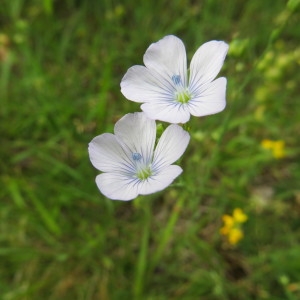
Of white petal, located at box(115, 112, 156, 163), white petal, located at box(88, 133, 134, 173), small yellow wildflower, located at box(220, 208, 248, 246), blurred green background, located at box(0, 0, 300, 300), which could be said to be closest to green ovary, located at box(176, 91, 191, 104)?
white petal, located at box(115, 112, 156, 163)

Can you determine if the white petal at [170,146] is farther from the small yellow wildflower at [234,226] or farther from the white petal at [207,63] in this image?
the small yellow wildflower at [234,226]

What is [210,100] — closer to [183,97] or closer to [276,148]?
[183,97]

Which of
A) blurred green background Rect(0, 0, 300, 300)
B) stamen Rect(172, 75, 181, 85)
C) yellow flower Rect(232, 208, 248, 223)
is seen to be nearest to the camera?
stamen Rect(172, 75, 181, 85)

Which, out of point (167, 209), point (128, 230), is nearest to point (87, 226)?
point (128, 230)

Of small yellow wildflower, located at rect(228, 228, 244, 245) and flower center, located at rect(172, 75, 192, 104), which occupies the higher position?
flower center, located at rect(172, 75, 192, 104)

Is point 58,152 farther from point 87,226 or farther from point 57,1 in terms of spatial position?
point 57,1

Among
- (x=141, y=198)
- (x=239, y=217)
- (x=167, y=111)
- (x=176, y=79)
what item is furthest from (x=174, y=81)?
(x=239, y=217)

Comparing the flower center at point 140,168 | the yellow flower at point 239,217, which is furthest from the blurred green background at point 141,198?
the flower center at point 140,168

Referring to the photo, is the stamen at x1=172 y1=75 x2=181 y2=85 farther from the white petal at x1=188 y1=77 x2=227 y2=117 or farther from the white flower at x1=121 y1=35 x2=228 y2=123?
the white petal at x1=188 y1=77 x2=227 y2=117
